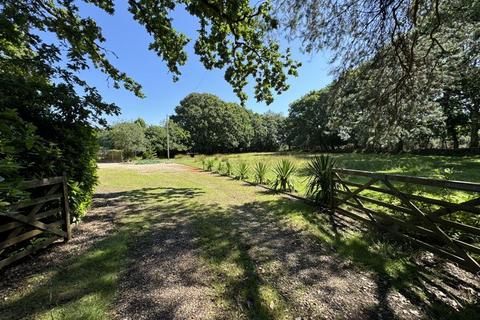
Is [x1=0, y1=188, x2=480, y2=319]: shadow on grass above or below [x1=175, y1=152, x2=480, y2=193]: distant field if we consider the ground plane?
below

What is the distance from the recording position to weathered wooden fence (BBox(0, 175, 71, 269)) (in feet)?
9.43

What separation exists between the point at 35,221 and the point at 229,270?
271cm

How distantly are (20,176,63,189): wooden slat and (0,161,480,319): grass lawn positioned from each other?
1055 millimetres

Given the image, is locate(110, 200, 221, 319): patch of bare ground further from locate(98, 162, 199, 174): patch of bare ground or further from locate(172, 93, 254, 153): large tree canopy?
locate(172, 93, 254, 153): large tree canopy

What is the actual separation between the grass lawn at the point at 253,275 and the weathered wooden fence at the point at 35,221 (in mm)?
299

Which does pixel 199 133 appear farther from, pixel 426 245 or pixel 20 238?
pixel 426 245

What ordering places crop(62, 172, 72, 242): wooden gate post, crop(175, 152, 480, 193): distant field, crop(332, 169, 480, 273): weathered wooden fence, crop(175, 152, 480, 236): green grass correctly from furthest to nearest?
crop(175, 152, 480, 193): distant field < crop(175, 152, 480, 236): green grass < crop(62, 172, 72, 242): wooden gate post < crop(332, 169, 480, 273): weathered wooden fence

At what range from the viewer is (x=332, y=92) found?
5527 millimetres

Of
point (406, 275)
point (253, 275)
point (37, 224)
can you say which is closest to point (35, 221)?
point (37, 224)

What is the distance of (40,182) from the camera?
322 cm

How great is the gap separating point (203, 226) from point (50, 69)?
14.0 feet

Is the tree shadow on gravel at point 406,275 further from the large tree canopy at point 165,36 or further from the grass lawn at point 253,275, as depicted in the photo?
the large tree canopy at point 165,36

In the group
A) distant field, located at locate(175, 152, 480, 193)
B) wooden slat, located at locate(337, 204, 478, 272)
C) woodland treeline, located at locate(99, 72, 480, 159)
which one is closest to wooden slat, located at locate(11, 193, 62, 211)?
wooden slat, located at locate(337, 204, 478, 272)

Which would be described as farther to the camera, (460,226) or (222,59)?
(222,59)
